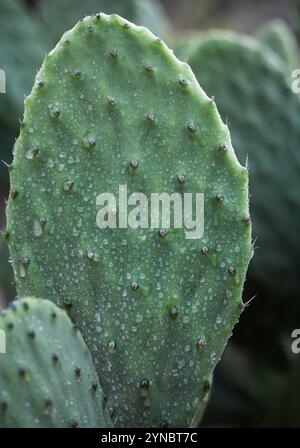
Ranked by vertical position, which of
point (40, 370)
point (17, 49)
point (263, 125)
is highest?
point (17, 49)

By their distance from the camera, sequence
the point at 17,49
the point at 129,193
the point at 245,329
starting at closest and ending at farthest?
the point at 129,193 → the point at 245,329 → the point at 17,49

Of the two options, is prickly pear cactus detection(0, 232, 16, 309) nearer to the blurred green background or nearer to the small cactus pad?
the blurred green background

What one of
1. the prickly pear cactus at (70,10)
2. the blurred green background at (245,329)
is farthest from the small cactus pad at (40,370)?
the prickly pear cactus at (70,10)

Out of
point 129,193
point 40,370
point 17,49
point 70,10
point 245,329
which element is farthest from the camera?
point 70,10

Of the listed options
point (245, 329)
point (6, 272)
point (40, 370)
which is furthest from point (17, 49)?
point (40, 370)

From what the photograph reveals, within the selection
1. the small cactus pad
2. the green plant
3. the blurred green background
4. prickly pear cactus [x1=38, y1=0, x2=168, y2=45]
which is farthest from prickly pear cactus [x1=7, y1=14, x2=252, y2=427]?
prickly pear cactus [x1=38, y1=0, x2=168, y2=45]

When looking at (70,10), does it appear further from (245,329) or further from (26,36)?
(245,329)
